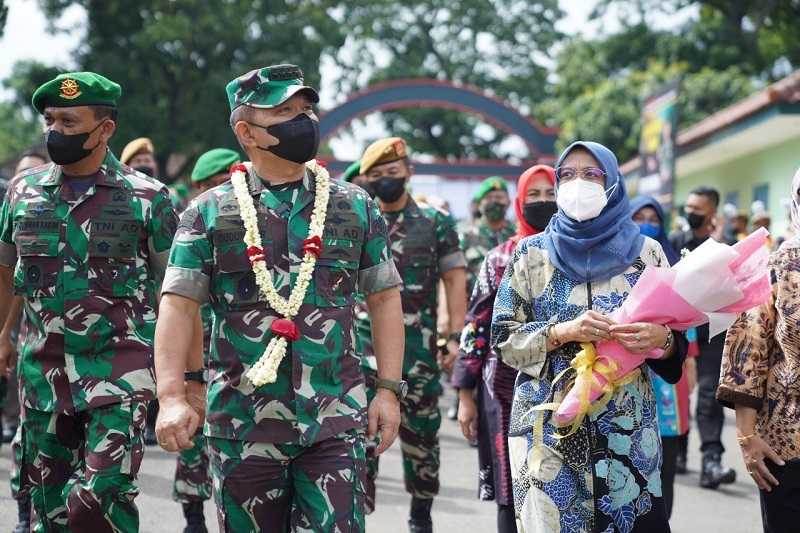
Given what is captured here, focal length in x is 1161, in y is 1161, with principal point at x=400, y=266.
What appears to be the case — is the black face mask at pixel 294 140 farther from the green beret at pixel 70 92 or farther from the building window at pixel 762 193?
the building window at pixel 762 193

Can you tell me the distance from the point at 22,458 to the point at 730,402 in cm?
298

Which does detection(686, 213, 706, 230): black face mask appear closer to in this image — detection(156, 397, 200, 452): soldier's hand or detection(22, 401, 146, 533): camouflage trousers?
detection(22, 401, 146, 533): camouflage trousers

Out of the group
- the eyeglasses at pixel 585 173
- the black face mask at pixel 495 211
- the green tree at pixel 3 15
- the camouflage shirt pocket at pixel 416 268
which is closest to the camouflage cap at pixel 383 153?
the camouflage shirt pocket at pixel 416 268

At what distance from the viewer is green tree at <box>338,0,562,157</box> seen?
53.9 meters

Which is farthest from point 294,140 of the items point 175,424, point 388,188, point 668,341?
point 388,188

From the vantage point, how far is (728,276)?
4.10 m

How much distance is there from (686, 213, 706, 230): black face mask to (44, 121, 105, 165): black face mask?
563 centimetres

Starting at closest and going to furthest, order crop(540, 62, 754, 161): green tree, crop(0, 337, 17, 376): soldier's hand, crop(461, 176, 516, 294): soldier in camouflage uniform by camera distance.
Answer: crop(0, 337, 17, 376): soldier's hand → crop(461, 176, 516, 294): soldier in camouflage uniform → crop(540, 62, 754, 161): green tree

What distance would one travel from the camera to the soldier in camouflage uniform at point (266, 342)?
12.8 ft

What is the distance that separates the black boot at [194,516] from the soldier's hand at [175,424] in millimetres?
2982

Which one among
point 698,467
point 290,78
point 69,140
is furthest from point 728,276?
point 698,467

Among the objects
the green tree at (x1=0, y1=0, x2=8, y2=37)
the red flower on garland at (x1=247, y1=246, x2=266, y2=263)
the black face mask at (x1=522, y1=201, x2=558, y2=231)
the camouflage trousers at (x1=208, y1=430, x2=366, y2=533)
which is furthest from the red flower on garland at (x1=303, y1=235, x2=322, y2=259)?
the green tree at (x1=0, y1=0, x2=8, y2=37)

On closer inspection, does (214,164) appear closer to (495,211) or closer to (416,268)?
(416,268)

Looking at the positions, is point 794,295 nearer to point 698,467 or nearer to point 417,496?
point 417,496
